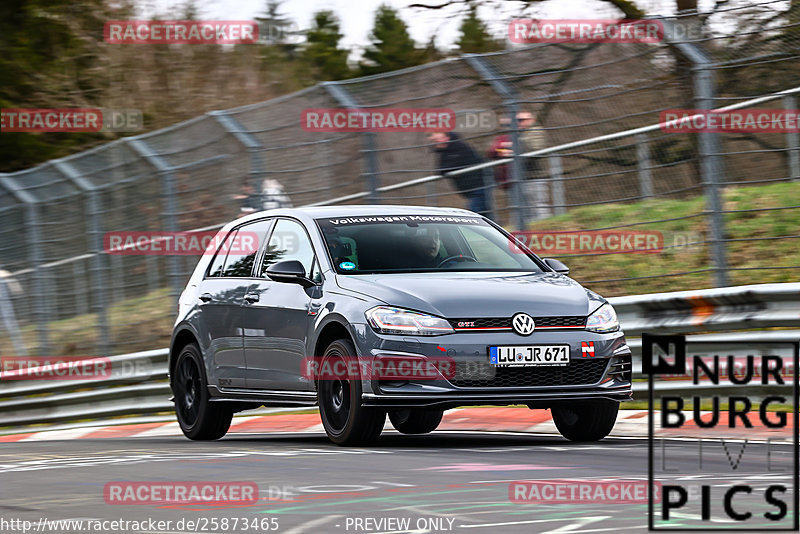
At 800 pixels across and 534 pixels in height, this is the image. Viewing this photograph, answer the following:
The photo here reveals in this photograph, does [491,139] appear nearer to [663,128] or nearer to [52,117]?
[663,128]

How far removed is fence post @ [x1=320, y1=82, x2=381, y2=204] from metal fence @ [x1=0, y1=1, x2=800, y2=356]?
0.05 feet

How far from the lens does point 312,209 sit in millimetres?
10586

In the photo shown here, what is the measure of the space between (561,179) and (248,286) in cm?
320

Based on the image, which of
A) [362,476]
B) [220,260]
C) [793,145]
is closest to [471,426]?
[220,260]

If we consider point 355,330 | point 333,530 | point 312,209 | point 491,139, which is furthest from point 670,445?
point 491,139

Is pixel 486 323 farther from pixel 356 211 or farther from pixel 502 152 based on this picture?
pixel 502 152

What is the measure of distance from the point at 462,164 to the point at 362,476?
6.33 meters

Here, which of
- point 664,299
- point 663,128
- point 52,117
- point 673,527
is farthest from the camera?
point 52,117

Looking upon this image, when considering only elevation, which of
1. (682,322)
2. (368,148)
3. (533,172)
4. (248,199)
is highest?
(368,148)

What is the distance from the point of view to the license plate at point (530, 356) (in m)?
8.91

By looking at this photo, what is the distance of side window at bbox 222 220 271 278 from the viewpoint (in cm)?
1097

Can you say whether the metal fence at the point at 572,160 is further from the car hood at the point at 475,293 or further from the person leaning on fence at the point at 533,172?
the car hood at the point at 475,293

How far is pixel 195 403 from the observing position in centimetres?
1160

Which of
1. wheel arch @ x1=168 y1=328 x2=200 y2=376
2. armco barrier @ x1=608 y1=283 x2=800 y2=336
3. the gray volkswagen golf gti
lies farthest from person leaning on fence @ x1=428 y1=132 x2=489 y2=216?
wheel arch @ x1=168 y1=328 x2=200 y2=376
